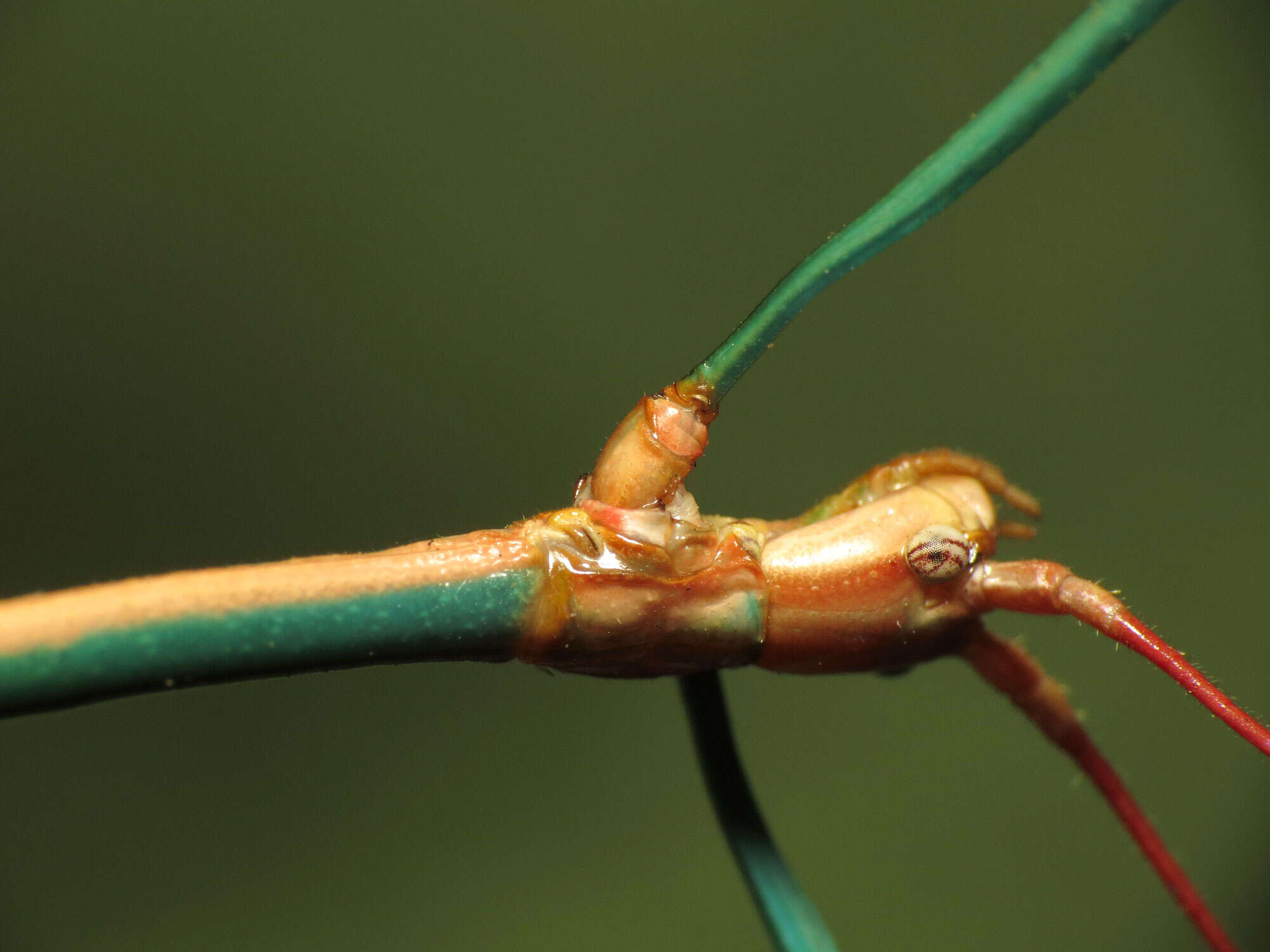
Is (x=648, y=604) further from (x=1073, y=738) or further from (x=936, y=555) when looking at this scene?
(x=1073, y=738)

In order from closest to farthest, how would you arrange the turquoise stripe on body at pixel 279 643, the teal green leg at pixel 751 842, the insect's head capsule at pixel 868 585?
1. the turquoise stripe on body at pixel 279 643
2. the insect's head capsule at pixel 868 585
3. the teal green leg at pixel 751 842

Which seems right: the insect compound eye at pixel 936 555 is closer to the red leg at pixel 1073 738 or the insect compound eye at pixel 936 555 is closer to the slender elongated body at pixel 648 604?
the slender elongated body at pixel 648 604

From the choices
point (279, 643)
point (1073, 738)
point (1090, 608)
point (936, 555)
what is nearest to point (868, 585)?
point (936, 555)

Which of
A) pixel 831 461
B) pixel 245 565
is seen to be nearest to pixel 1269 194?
pixel 831 461

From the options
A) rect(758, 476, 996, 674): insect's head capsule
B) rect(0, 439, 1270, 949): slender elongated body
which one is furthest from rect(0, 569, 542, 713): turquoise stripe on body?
rect(758, 476, 996, 674): insect's head capsule

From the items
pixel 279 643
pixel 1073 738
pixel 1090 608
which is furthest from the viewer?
pixel 1073 738

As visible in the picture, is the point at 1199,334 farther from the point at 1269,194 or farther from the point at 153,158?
the point at 153,158

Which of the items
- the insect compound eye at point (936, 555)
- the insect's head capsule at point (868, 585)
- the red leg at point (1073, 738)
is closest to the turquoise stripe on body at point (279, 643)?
the insect's head capsule at point (868, 585)
